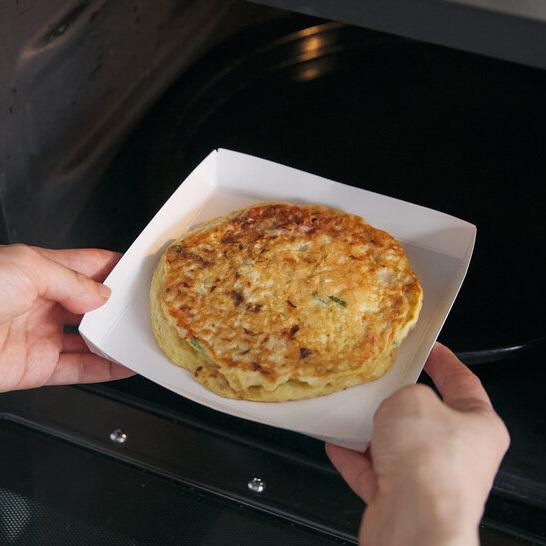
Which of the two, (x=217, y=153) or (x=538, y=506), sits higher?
(x=217, y=153)

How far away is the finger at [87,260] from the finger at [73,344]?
9cm

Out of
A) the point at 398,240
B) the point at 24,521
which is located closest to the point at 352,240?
the point at 398,240

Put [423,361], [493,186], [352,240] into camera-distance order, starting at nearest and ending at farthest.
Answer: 1. [423,361]
2. [352,240]
3. [493,186]

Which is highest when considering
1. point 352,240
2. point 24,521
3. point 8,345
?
point 352,240

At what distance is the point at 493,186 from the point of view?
1.08 m

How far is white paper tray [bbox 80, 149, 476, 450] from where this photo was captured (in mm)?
750

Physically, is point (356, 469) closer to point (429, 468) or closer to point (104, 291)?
point (429, 468)

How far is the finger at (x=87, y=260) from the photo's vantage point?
2.91 ft

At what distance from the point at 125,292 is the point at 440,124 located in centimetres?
59

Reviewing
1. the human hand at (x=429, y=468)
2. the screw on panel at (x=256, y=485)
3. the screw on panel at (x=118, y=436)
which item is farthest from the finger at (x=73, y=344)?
the human hand at (x=429, y=468)

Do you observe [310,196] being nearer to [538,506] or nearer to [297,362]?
[297,362]

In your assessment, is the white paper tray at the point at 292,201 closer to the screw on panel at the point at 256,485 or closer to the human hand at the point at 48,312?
the human hand at the point at 48,312

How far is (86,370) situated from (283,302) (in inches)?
10.5

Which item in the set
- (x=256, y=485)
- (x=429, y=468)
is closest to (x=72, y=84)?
(x=256, y=485)
